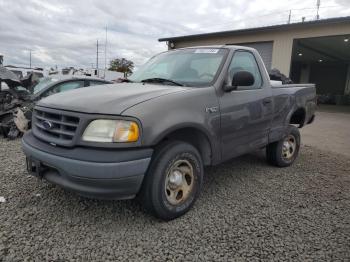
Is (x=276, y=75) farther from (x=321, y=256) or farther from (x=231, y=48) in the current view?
(x=321, y=256)

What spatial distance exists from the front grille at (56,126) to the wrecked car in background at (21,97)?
158 inches

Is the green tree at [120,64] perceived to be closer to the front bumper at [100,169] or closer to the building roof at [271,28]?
the building roof at [271,28]

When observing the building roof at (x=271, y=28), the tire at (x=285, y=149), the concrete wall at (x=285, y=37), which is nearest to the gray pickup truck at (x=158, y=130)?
the tire at (x=285, y=149)

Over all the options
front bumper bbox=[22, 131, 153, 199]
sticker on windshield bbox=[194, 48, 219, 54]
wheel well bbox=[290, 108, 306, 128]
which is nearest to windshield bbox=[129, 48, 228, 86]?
sticker on windshield bbox=[194, 48, 219, 54]

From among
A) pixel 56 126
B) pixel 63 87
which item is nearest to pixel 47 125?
pixel 56 126

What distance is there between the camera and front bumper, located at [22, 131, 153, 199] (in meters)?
2.45

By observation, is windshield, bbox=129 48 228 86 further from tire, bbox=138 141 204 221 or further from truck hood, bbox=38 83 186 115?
tire, bbox=138 141 204 221

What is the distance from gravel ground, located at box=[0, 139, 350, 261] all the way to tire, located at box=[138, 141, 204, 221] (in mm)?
160

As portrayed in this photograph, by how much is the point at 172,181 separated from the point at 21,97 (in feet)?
19.8

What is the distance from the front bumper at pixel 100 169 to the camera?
8.02 ft

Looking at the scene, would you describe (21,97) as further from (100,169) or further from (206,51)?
(100,169)

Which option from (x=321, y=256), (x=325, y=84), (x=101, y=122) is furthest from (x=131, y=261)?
(x=325, y=84)

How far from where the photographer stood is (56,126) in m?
2.82

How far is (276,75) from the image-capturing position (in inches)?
298
